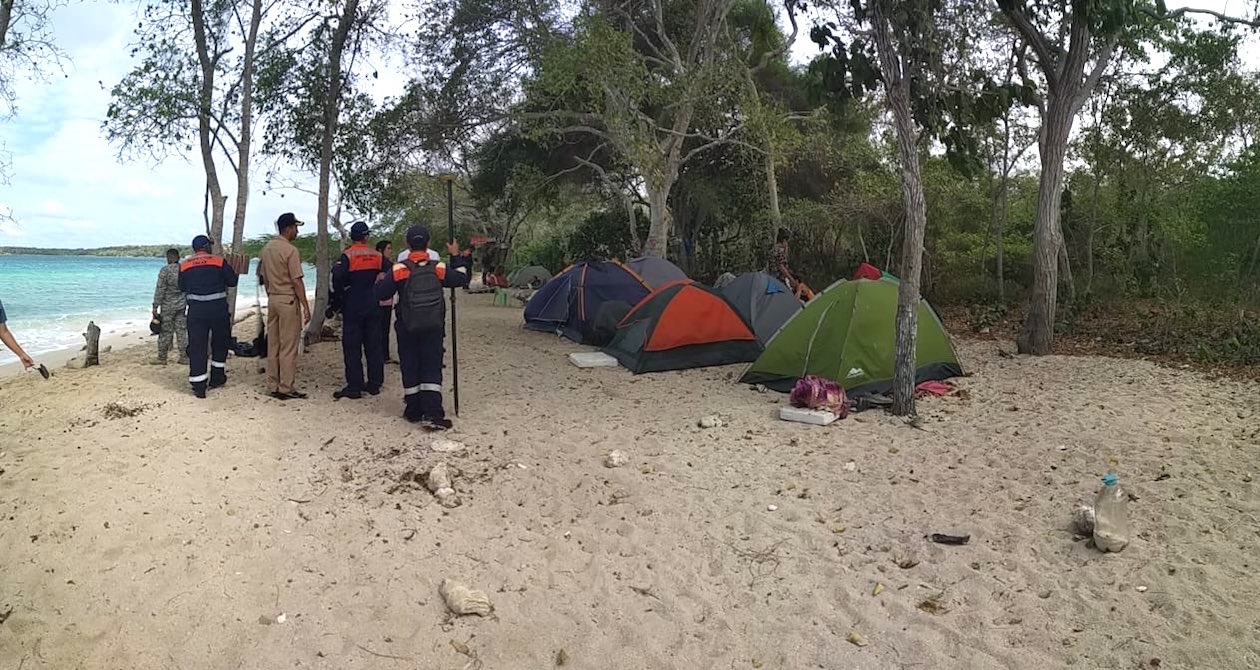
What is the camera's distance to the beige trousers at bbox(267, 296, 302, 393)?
277 inches

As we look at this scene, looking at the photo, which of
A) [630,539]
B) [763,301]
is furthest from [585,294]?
[630,539]

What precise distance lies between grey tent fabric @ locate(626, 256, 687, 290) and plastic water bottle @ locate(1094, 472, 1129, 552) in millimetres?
8310

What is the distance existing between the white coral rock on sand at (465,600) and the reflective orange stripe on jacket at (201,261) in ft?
16.3

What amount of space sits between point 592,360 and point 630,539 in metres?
5.34

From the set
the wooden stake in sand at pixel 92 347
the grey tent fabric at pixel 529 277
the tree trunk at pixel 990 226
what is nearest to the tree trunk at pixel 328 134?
the wooden stake in sand at pixel 92 347

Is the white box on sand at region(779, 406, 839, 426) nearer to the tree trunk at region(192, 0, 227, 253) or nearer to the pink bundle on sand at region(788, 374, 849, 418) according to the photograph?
the pink bundle on sand at region(788, 374, 849, 418)

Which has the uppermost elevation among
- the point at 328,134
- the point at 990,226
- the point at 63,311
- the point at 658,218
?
the point at 328,134

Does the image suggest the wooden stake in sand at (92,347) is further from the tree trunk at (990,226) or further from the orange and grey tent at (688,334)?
the tree trunk at (990,226)

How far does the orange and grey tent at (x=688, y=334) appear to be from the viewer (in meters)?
8.96

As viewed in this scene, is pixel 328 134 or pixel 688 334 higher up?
pixel 328 134

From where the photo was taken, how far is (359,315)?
23.9 ft

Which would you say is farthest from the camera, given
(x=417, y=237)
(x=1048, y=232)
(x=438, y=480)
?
(x=1048, y=232)


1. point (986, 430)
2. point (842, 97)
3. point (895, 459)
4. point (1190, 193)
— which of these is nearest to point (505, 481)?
point (895, 459)

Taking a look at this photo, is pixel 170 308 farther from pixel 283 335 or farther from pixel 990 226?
pixel 990 226
